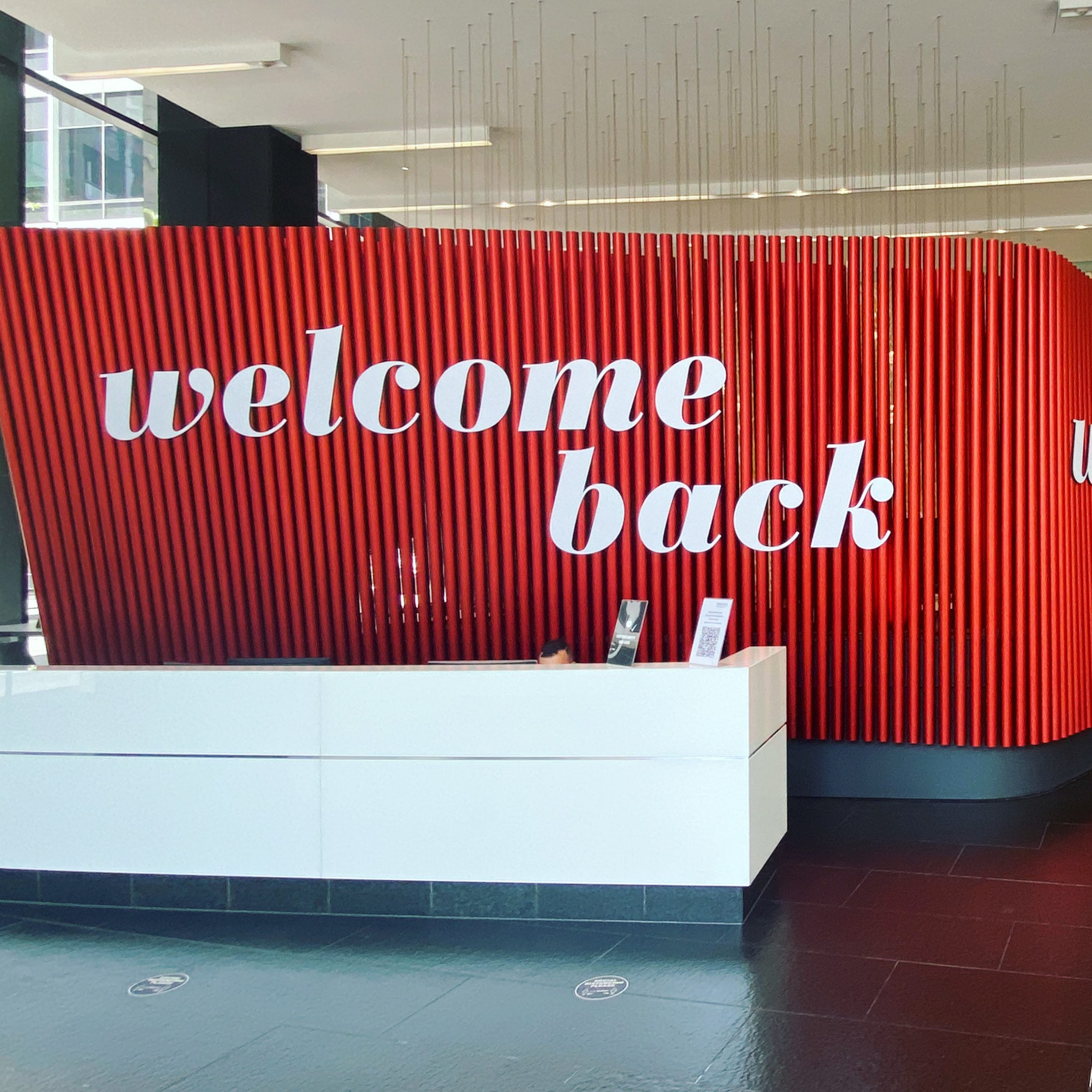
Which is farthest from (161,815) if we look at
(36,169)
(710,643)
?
(36,169)

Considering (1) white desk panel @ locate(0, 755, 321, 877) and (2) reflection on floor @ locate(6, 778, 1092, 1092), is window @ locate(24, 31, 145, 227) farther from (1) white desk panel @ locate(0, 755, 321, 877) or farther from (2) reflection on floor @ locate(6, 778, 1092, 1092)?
(2) reflection on floor @ locate(6, 778, 1092, 1092)

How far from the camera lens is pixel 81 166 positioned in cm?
811

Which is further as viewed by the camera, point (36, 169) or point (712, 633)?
point (36, 169)

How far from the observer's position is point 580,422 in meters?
6.43

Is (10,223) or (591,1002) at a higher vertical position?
(10,223)

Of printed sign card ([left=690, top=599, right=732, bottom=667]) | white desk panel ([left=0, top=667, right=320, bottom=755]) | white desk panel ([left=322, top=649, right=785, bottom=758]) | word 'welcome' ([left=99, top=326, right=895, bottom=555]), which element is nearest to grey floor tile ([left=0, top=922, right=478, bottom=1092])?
white desk panel ([left=0, top=667, right=320, bottom=755])

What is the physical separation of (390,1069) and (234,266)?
4.36 metres

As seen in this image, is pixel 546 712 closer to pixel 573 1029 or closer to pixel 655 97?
pixel 573 1029

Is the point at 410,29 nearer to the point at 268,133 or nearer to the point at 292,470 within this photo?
the point at 268,133

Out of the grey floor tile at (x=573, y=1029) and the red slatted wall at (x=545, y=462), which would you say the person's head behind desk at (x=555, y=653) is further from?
the grey floor tile at (x=573, y=1029)

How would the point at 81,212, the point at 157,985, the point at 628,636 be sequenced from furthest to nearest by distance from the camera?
the point at 81,212
the point at 628,636
the point at 157,985

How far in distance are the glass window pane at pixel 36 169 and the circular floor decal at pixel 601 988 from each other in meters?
6.08

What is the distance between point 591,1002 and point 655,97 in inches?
279

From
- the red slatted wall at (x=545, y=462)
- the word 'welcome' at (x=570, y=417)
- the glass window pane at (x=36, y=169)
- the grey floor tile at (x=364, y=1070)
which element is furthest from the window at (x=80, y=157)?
the grey floor tile at (x=364, y=1070)
